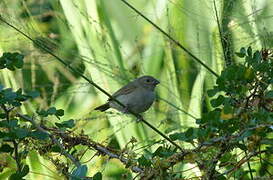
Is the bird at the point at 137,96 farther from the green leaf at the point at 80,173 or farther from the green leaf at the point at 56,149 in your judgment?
the green leaf at the point at 80,173

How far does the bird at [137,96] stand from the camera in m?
3.54

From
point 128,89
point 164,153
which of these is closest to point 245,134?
point 164,153

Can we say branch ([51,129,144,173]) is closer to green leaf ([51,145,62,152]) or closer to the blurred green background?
green leaf ([51,145,62,152])

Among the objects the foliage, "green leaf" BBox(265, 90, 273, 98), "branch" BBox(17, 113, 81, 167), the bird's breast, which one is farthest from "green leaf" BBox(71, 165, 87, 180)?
the bird's breast

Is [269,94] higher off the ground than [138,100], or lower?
lower

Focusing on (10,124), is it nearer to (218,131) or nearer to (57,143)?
(57,143)

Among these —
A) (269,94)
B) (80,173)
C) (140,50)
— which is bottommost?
(80,173)

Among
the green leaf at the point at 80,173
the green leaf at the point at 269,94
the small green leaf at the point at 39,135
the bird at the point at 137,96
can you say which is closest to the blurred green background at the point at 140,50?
the bird at the point at 137,96

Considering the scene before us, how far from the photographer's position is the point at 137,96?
12.1 ft

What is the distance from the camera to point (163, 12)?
3418 millimetres

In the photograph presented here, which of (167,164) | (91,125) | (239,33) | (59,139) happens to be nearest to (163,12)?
(239,33)

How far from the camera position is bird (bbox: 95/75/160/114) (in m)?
3.54

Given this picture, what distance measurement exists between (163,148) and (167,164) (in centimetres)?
15

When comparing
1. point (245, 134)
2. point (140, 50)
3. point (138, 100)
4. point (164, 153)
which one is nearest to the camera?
point (245, 134)
